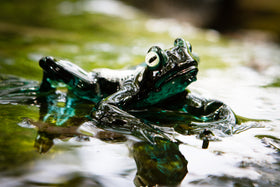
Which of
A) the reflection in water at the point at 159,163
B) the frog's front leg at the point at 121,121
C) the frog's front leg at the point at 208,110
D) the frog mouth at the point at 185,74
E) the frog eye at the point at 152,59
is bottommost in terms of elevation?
the reflection in water at the point at 159,163

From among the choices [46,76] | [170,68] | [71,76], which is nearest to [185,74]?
[170,68]

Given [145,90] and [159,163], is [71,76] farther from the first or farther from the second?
[159,163]

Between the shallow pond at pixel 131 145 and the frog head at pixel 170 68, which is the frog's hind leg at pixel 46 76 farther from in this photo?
the frog head at pixel 170 68

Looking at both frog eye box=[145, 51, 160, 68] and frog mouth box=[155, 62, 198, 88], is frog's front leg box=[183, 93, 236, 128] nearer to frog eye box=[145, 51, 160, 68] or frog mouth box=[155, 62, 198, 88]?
frog mouth box=[155, 62, 198, 88]

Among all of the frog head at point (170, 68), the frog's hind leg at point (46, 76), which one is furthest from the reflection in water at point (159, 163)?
the frog's hind leg at point (46, 76)

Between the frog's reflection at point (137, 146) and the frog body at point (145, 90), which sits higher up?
the frog body at point (145, 90)

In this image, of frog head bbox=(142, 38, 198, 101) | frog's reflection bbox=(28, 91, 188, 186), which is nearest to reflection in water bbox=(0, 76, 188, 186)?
frog's reflection bbox=(28, 91, 188, 186)

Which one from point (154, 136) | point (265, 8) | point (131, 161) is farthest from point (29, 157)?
point (265, 8)
